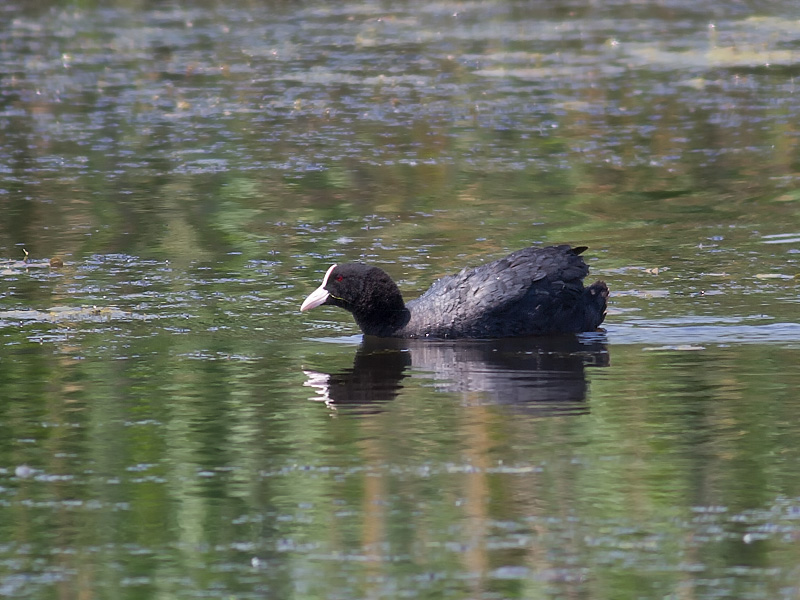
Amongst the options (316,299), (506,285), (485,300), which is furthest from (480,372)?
(316,299)

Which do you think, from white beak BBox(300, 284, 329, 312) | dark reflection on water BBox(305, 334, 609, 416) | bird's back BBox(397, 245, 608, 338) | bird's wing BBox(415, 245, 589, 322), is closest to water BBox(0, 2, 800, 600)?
dark reflection on water BBox(305, 334, 609, 416)

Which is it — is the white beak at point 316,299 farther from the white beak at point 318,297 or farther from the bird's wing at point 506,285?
the bird's wing at point 506,285

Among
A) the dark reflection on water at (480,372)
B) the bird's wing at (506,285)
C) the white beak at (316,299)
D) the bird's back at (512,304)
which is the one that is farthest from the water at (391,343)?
the bird's wing at (506,285)

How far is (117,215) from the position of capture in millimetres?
14898

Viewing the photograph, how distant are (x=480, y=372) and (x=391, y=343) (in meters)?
1.29

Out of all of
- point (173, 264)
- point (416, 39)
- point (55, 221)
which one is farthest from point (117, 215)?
point (416, 39)

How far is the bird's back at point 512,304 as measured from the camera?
10.6 metres

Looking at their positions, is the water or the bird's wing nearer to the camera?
the water

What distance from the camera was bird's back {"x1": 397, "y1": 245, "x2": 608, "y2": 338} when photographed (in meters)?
10.6

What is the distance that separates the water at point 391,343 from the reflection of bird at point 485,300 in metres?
0.27

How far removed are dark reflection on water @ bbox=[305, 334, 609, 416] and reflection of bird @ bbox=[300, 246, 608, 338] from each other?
9 cm

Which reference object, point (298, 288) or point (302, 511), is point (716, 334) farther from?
point (302, 511)

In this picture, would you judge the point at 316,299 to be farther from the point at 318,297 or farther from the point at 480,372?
the point at 480,372

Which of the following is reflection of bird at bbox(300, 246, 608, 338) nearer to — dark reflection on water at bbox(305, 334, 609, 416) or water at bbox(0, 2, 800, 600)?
dark reflection on water at bbox(305, 334, 609, 416)
